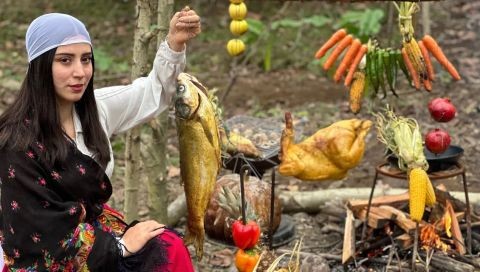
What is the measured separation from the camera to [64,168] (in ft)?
11.2

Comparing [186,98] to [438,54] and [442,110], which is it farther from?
[438,54]

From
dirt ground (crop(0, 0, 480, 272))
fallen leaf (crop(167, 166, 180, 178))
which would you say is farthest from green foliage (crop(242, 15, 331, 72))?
fallen leaf (crop(167, 166, 180, 178))

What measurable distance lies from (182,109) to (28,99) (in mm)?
697

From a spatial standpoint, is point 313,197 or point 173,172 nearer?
point 313,197

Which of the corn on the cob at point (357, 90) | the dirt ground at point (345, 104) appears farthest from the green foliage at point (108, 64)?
the corn on the cob at point (357, 90)

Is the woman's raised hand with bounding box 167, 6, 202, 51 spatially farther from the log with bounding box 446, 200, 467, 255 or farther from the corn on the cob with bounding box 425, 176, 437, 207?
the log with bounding box 446, 200, 467, 255

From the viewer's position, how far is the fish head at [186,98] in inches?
141

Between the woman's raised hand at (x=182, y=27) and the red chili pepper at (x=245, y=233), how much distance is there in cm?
94

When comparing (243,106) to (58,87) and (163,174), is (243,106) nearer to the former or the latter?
(163,174)

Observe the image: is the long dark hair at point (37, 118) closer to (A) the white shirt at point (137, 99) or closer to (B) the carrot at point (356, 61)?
→ (A) the white shirt at point (137, 99)

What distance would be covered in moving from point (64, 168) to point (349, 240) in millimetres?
2172

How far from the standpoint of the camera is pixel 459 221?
5.05 m

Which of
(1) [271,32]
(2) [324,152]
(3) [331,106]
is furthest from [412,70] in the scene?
(1) [271,32]

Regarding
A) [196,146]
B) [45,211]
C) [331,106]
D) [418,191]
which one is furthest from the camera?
[331,106]
